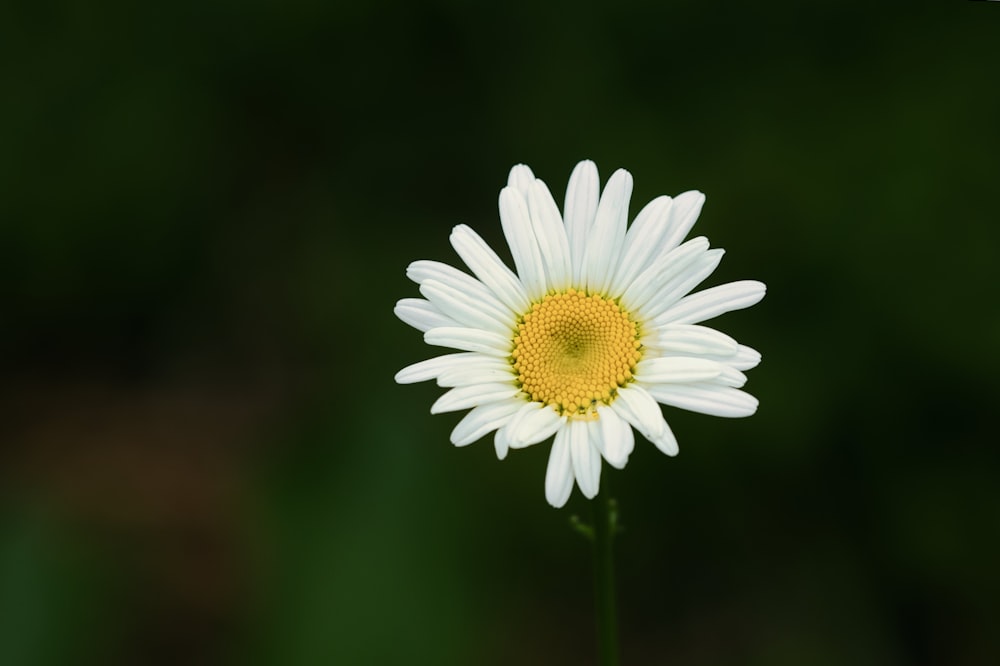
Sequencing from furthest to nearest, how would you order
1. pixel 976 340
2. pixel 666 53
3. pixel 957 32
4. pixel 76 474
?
1. pixel 76 474
2. pixel 666 53
3. pixel 957 32
4. pixel 976 340

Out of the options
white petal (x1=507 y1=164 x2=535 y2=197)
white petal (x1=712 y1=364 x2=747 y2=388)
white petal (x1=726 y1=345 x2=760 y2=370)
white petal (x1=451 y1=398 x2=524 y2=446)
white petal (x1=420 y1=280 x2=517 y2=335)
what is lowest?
white petal (x1=451 y1=398 x2=524 y2=446)

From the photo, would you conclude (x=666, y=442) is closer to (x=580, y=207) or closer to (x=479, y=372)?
(x=479, y=372)

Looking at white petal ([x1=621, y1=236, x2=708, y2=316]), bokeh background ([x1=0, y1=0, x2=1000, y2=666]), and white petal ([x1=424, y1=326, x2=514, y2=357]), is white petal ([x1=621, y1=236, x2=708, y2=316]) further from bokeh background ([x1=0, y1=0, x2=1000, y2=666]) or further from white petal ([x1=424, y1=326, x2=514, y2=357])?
bokeh background ([x1=0, y1=0, x2=1000, y2=666])

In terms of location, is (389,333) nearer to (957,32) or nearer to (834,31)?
(834,31)

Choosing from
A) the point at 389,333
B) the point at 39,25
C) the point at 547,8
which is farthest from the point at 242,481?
the point at 547,8

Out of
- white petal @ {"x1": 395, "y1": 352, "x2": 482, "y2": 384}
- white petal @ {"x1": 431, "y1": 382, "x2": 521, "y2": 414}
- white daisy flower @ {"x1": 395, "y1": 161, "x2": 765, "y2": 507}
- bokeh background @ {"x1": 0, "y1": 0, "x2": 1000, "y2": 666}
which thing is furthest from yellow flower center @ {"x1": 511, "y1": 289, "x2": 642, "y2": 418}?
bokeh background @ {"x1": 0, "y1": 0, "x2": 1000, "y2": 666}

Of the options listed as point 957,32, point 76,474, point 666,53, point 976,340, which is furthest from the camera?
point 76,474
